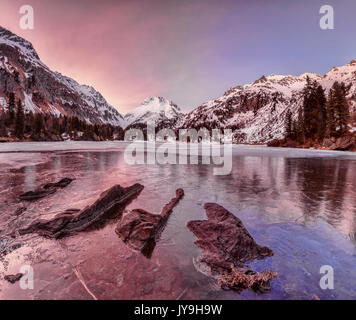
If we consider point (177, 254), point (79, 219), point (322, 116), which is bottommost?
point (177, 254)

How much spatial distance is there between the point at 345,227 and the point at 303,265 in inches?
158

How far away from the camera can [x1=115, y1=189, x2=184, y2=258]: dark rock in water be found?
5974 millimetres

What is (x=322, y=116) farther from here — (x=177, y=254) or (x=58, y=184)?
(x=58, y=184)

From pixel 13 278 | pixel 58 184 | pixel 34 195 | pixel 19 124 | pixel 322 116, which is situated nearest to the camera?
pixel 13 278

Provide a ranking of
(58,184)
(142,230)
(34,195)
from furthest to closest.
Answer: (58,184), (34,195), (142,230)

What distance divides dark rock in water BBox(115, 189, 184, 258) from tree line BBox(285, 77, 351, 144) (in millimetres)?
81238

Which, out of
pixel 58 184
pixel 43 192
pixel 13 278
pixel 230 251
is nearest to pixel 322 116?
pixel 230 251

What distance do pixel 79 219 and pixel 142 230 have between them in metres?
2.74

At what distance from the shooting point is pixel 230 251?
5484 millimetres

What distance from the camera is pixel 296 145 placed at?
85.1m

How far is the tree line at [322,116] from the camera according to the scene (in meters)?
64.2

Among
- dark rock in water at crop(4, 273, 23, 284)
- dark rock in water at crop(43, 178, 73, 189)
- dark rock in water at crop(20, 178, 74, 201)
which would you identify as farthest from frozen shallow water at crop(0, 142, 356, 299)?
dark rock in water at crop(43, 178, 73, 189)
